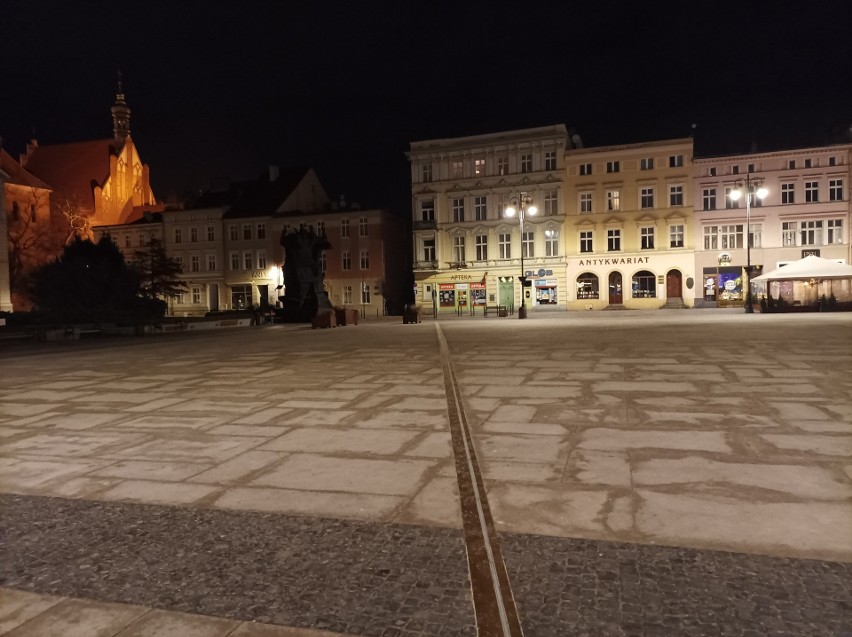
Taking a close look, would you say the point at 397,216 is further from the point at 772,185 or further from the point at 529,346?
the point at 529,346

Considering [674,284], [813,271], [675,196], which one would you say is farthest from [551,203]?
[813,271]

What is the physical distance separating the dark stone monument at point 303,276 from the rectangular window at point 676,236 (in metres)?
27.7

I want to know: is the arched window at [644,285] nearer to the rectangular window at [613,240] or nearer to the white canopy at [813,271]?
the rectangular window at [613,240]

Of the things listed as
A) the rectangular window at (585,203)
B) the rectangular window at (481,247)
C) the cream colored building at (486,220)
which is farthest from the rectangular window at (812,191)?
the rectangular window at (481,247)

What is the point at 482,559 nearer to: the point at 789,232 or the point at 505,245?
the point at 505,245

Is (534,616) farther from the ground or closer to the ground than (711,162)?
closer to the ground

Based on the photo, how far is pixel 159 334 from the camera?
96.1 ft

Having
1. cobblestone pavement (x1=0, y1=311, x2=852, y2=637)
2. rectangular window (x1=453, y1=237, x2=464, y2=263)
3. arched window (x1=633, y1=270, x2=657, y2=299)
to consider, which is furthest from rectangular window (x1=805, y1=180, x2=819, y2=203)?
cobblestone pavement (x1=0, y1=311, x2=852, y2=637)

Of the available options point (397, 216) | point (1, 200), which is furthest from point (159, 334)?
point (397, 216)

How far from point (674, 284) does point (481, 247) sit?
1564 cm

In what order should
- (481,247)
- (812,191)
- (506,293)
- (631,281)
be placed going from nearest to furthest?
1. (812,191)
2. (631,281)
3. (506,293)
4. (481,247)

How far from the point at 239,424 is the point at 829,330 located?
20265 millimetres

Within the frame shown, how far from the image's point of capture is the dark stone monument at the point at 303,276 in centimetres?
3619

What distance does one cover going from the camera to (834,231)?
1789 inches
